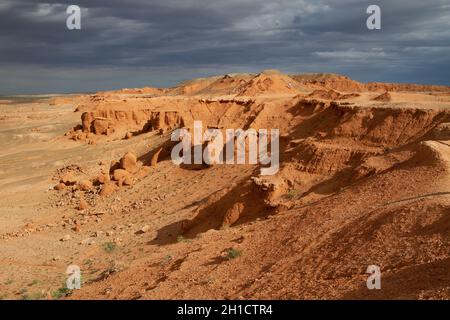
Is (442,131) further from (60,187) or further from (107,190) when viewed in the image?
(60,187)

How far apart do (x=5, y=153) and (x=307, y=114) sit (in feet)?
67.6

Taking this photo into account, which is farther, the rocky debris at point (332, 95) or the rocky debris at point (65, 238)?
the rocky debris at point (332, 95)

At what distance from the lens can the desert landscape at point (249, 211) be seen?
6.99 m

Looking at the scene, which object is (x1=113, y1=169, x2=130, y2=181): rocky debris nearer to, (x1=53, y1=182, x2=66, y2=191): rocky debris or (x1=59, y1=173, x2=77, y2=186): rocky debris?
(x1=59, y1=173, x2=77, y2=186): rocky debris

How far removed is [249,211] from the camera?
39.8ft

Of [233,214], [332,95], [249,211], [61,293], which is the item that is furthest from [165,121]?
[61,293]

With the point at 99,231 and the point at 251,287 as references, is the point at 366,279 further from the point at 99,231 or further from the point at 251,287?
the point at 99,231

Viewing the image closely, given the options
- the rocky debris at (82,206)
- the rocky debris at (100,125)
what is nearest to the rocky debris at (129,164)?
the rocky debris at (82,206)

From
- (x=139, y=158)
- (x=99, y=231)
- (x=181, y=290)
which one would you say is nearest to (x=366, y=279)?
(x=181, y=290)

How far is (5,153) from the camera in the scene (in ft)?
97.5

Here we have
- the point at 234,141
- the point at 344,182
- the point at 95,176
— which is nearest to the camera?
the point at 344,182

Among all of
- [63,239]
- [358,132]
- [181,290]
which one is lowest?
[63,239]

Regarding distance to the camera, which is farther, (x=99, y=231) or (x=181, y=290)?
(x=99, y=231)

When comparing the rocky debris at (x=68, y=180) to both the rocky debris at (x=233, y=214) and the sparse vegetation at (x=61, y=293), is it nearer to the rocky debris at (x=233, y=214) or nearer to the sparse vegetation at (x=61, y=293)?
the rocky debris at (x=233, y=214)
